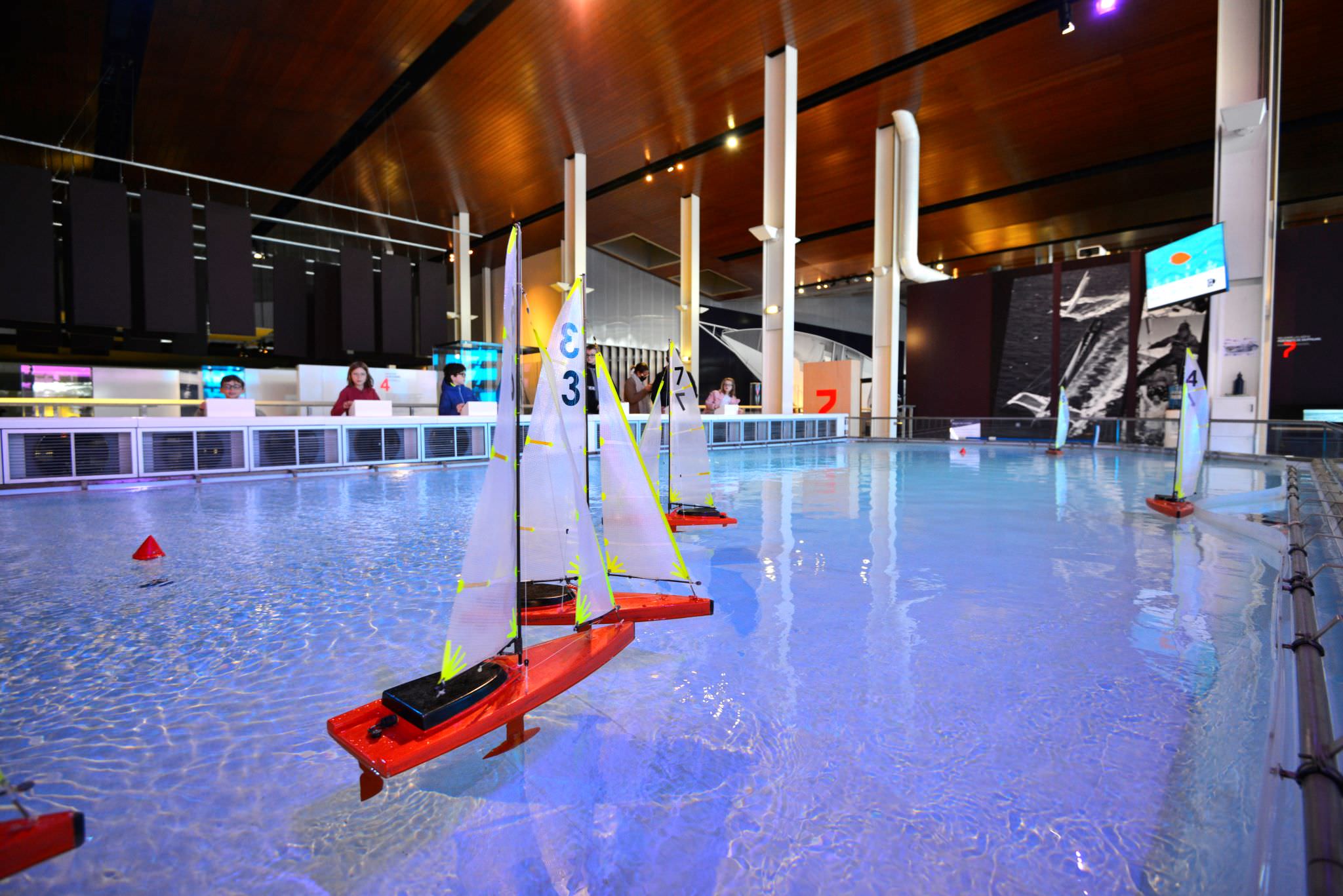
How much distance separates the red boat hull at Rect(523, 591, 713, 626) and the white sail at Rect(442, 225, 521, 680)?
2.09 ft

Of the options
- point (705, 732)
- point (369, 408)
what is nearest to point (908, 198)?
point (369, 408)

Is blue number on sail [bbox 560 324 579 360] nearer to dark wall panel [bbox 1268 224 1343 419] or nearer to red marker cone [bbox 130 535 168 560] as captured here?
red marker cone [bbox 130 535 168 560]

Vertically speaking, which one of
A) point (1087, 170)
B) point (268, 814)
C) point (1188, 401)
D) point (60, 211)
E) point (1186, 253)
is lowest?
point (268, 814)

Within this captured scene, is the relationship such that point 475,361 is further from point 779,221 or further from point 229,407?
point 229,407

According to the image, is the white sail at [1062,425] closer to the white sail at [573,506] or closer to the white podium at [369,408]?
the white podium at [369,408]

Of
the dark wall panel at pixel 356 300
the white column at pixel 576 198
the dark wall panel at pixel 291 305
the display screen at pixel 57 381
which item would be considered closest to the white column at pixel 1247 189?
the white column at pixel 576 198

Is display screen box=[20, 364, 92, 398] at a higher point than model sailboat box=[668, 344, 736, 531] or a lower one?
higher

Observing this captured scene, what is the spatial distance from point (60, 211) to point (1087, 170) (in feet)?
82.0

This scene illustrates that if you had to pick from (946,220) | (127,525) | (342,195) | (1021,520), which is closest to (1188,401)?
(1021,520)

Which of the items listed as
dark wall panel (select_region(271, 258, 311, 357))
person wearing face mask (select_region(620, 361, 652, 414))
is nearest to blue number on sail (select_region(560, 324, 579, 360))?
person wearing face mask (select_region(620, 361, 652, 414))

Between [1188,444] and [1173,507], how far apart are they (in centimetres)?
70

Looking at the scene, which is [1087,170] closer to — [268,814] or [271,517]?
[271,517]

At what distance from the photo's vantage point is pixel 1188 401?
6.18 metres

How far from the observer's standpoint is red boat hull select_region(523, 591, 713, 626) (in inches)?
107
